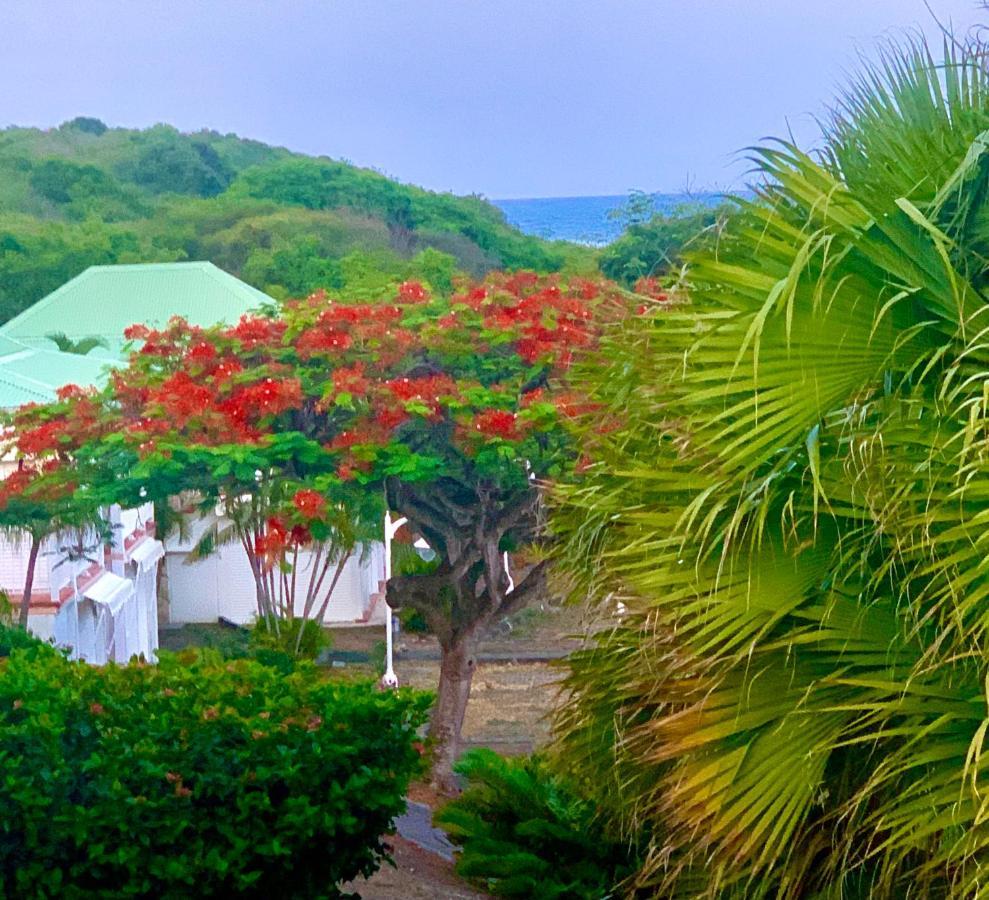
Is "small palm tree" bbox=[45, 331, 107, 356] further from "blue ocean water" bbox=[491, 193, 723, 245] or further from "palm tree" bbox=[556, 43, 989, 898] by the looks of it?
"palm tree" bbox=[556, 43, 989, 898]

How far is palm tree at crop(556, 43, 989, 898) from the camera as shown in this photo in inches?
132

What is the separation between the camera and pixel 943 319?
11.8 feet

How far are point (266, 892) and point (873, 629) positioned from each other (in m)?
2.69

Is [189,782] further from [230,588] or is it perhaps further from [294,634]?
[230,588]

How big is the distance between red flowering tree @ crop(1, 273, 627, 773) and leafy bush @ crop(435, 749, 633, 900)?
356 cm

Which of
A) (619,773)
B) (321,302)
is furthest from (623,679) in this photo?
(321,302)

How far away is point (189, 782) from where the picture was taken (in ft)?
15.9

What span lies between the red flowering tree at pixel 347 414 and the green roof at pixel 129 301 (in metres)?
14.6

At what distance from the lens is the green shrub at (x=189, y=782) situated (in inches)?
185

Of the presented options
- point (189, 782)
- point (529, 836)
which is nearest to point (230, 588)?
point (529, 836)

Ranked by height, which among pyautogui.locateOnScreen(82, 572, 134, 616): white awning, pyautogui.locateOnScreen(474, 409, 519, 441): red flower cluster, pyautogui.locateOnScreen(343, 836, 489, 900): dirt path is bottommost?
pyautogui.locateOnScreen(343, 836, 489, 900): dirt path

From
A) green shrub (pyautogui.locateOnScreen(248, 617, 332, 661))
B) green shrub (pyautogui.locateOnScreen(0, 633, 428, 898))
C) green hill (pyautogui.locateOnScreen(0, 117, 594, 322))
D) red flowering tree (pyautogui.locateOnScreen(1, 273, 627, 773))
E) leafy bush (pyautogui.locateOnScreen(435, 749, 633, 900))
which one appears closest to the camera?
green shrub (pyautogui.locateOnScreen(0, 633, 428, 898))

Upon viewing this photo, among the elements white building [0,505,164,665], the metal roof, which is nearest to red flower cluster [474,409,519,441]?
white building [0,505,164,665]

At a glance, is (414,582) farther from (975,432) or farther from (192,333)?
(975,432)
